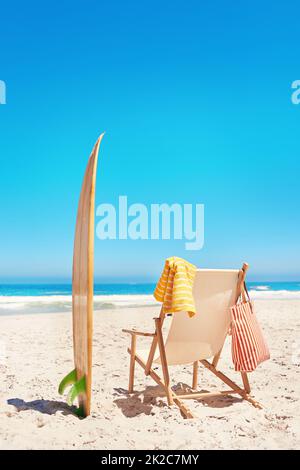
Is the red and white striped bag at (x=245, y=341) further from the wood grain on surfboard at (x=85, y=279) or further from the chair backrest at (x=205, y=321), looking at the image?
the wood grain on surfboard at (x=85, y=279)

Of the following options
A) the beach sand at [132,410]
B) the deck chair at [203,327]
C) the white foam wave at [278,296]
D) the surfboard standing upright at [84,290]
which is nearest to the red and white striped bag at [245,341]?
the deck chair at [203,327]

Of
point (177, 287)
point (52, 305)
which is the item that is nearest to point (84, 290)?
point (177, 287)

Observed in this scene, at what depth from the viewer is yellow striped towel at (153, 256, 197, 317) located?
3.02 m

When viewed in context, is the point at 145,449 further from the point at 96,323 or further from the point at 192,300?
the point at 96,323

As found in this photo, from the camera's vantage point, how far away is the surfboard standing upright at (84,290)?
2841mm

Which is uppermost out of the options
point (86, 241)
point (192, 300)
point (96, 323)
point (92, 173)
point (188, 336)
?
point (92, 173)

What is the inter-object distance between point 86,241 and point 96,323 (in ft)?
18.4

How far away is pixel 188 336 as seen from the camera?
3.34m

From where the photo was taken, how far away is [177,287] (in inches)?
120

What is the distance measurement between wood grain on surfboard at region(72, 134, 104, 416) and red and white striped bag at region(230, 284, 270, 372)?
108 centimetres

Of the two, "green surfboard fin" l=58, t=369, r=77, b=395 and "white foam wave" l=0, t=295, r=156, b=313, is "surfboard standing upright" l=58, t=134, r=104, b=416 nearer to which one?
"green surfboard fin" l=58, t=369, r=77, b=395

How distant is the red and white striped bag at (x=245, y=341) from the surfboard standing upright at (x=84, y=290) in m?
1.08

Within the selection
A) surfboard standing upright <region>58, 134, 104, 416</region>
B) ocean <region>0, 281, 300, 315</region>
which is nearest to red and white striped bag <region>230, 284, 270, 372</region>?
surfboard standing upright <region>58, 134, 104, 416</region>
